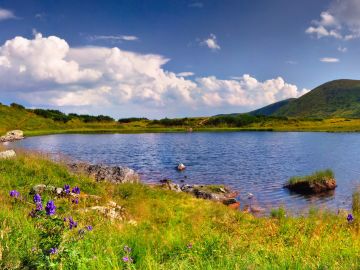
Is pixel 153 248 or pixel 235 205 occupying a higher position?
pixel 153 248

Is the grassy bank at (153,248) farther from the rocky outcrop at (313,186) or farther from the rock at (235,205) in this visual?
the rocky outcrop at (313,186)

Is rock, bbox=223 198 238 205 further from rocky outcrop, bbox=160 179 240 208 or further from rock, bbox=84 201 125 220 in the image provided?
rock, bbox=84 201 125 220

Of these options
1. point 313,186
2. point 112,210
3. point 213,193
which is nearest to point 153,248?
point 112,210

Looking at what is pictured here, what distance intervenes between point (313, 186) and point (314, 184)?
286 mm

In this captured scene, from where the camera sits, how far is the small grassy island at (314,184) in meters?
30.4

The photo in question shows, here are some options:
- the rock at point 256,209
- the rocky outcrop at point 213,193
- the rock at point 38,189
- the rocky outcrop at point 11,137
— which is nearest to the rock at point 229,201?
the rocky outcrop at point 213,193

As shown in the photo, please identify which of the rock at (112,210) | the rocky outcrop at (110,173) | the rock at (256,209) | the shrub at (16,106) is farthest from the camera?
the shrub at (16,106)

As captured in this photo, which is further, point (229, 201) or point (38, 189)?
point (229, 201)

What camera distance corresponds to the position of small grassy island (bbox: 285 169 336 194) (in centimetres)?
3035

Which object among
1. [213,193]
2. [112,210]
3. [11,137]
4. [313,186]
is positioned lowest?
[313,186]

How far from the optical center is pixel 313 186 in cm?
3055

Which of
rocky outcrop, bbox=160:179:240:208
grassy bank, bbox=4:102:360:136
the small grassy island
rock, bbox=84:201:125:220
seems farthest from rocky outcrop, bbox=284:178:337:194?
grassy bank, bbox=4:102:360:136

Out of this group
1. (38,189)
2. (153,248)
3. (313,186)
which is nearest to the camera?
(153,248)

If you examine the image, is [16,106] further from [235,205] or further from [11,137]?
[235,205]
